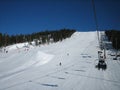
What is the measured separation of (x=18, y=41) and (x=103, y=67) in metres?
105

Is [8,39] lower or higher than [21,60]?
higher

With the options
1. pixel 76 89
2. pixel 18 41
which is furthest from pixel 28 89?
pixel 18 41

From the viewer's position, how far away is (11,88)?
18.7 meters

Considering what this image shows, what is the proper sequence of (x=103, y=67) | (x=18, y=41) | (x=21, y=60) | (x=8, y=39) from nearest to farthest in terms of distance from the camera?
1. (x=103, y=67)
2. (x=21, y=60)
3. (x=8, y=39)
4. (x=18, y=41)

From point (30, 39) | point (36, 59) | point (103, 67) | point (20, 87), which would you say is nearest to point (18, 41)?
point (30, 39)

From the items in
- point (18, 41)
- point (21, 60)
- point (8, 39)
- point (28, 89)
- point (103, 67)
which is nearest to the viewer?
point (28, 89)

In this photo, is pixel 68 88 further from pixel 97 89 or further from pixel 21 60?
pixel 21 60

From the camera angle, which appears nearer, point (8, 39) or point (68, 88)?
point (68, 88)

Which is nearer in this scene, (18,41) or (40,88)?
(40,88)

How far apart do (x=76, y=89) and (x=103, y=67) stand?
56.5 feet

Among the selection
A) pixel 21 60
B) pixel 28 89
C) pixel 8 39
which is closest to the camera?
pixel 28 89

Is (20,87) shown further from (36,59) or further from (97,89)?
(36,59)

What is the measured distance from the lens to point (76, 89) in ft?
61.7

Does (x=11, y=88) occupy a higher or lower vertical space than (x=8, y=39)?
lower
